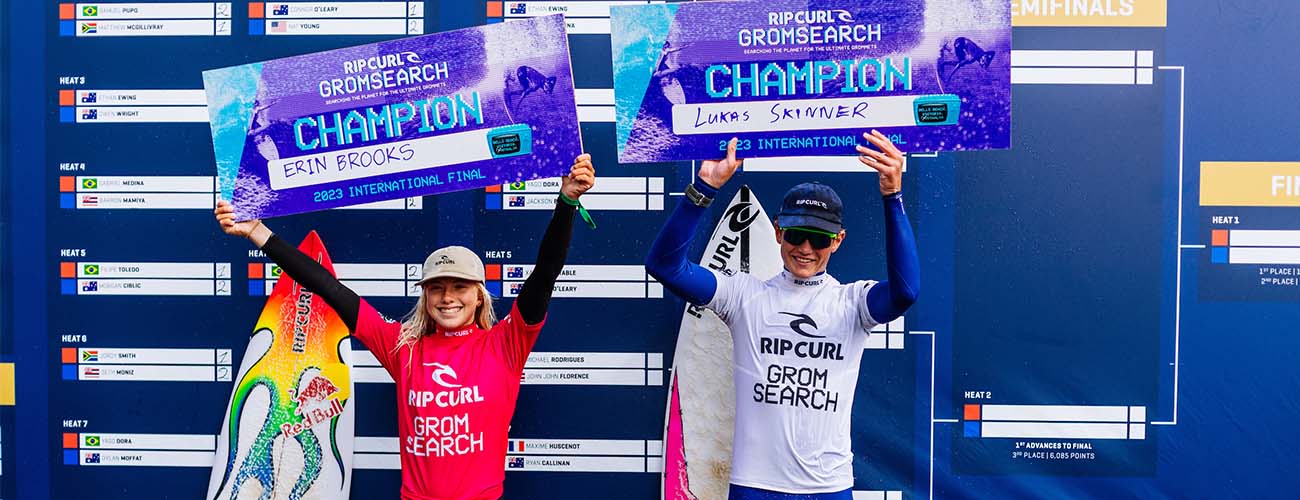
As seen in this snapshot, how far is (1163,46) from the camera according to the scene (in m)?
3.02

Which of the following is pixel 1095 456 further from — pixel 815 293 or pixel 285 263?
pixel 285 263

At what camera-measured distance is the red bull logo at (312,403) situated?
298cm

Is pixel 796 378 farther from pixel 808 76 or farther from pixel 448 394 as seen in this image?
pixel 448 394

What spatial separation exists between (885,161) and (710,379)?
0.99 meters

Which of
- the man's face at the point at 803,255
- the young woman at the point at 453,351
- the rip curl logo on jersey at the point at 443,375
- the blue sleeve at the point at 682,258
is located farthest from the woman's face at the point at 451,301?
the man's face at the point at 803,255

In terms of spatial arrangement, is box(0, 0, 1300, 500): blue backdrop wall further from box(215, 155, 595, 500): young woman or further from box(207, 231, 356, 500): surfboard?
box(215, 155, 595, 500): young woman

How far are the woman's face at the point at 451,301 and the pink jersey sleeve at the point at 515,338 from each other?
10cm

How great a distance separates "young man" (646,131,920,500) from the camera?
235 centimetres

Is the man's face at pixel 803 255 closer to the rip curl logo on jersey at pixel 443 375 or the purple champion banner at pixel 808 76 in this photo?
the purple champion banner at pixel 808 76

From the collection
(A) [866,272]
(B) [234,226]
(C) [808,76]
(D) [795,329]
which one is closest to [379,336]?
(B) [234,226]

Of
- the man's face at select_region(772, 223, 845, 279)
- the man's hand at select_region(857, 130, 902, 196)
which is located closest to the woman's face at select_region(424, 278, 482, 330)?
the man's face at select_region(772, 223, 845, 279)

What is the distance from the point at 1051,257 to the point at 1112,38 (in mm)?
739

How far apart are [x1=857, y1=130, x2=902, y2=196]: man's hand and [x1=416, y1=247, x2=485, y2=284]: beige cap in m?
1.08

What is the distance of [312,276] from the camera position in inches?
102
